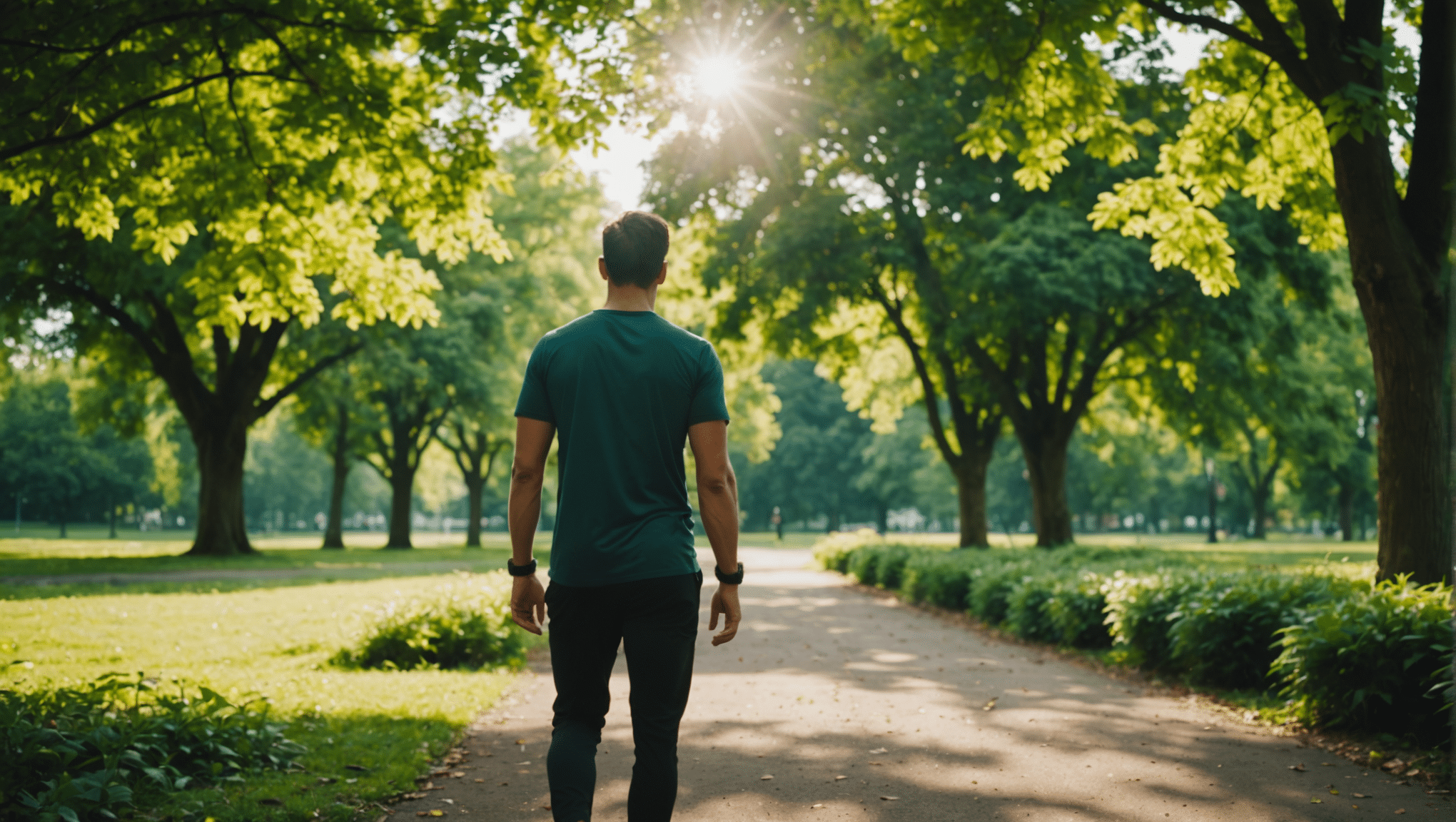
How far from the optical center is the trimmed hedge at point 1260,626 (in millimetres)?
5816

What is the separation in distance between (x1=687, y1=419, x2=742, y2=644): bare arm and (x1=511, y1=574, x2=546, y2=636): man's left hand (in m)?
0.57

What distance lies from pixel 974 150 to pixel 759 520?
229 feet

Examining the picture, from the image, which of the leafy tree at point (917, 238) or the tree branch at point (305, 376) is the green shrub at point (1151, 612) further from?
the tree branch at point (305, 376)

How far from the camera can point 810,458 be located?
71.1 metres

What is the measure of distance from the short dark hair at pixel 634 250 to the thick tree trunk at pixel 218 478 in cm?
2476

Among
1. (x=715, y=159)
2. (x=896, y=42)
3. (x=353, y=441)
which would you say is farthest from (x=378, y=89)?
(x=353, y=441)

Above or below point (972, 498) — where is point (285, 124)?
above

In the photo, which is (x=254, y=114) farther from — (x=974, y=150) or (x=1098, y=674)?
(x=1098, y=674)

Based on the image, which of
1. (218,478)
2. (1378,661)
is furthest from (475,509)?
(1378,661)

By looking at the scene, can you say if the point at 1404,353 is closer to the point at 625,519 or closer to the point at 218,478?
the point at 625,519

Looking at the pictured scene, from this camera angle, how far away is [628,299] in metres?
3.24

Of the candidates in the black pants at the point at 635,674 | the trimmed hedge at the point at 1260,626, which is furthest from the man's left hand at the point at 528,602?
the trimmed hedge at the point at 1260,626

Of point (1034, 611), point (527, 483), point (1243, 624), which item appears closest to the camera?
point (527, 483)

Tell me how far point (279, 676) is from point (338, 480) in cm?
2964
